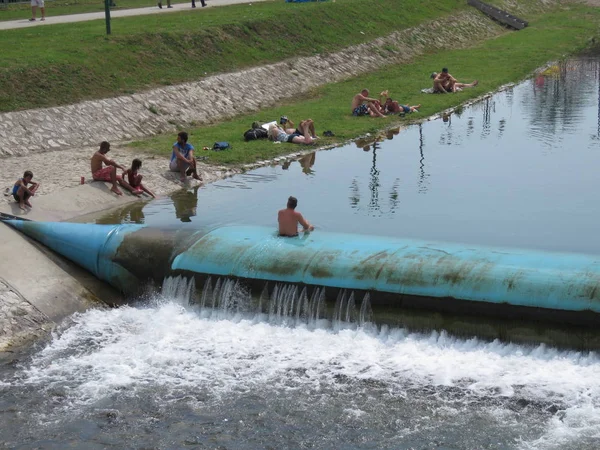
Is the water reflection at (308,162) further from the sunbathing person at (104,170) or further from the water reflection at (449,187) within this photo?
the sunbathing person at (104,170)

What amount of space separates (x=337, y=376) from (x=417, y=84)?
28.4 meters

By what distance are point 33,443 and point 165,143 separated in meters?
16.5

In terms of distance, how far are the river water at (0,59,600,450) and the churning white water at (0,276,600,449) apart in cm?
3

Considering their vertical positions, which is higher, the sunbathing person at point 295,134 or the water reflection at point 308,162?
the sunbathing person at point 295,134

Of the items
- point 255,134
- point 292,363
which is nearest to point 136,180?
point 255,134

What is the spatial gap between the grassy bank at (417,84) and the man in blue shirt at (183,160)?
62.7 inches

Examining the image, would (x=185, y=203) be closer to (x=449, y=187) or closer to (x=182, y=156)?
(x=182, y=156)

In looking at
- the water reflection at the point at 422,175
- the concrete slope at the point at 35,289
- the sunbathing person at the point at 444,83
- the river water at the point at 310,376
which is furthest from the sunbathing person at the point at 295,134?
the sunbathing person at the point at 444,83

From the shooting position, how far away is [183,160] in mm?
26109

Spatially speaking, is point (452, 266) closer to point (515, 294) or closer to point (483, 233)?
point (515, 294)

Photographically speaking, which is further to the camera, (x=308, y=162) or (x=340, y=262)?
(x=308, y=162)

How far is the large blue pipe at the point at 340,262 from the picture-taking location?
53.9 feet

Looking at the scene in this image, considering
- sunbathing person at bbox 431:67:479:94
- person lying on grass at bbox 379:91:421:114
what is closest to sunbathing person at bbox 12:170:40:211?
person lying on grass at bbox 379:91:421:114

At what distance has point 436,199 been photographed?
24.6 metres
